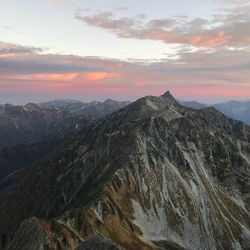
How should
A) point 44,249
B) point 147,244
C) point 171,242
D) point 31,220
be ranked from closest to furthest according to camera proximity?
point 44,249
point 31,220
point 147,244
point 171,242

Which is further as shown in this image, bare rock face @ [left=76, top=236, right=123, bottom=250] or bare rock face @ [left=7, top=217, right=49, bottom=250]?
bare rock face @ [left=7, top=217, right=49, bottom=250]

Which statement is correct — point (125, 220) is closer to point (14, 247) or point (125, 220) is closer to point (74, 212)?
point (74, 212)

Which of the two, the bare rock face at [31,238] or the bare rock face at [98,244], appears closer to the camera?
the bare rock face at [98,244]

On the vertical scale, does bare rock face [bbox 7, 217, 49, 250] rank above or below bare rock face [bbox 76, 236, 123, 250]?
below

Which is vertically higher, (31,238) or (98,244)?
(98,244)

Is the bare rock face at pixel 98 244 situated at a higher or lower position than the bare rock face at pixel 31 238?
higher

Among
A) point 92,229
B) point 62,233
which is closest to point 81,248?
point 62,233

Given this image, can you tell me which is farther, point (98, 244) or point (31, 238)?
point (31, 238)

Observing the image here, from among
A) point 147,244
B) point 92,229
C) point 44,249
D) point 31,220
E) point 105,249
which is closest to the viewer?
point 105,249
